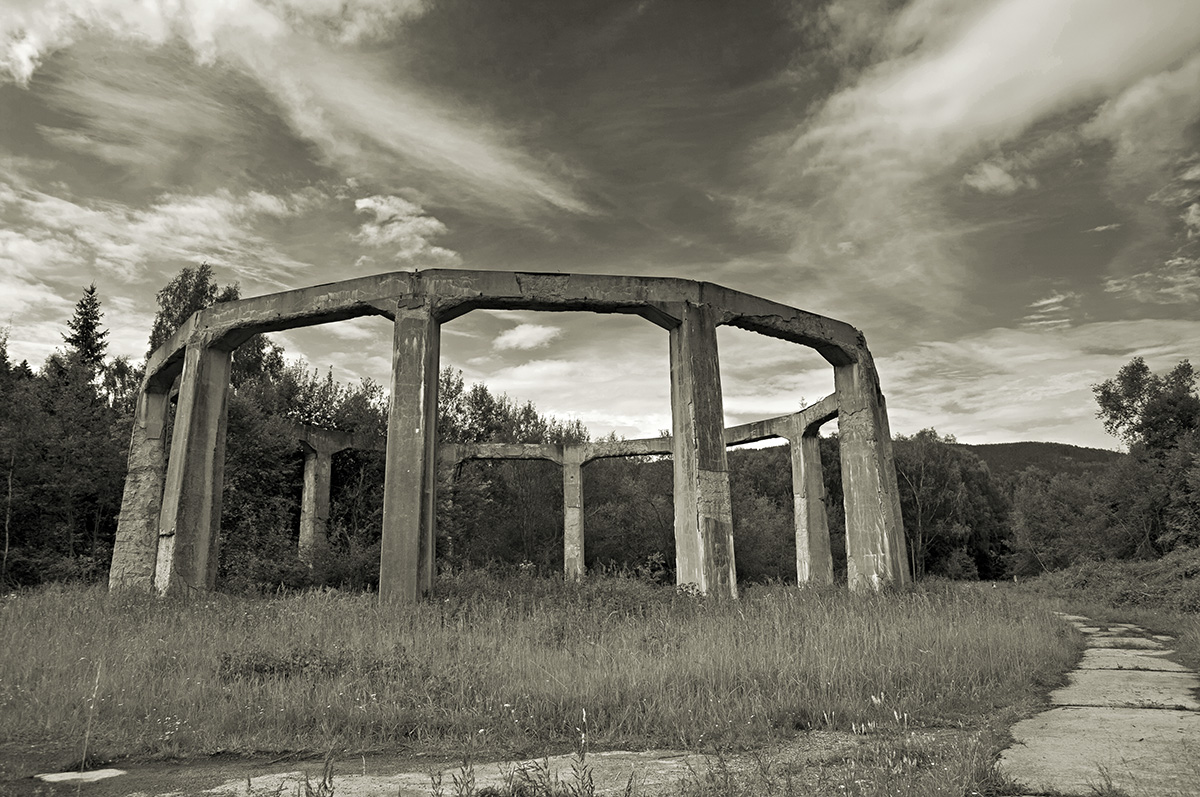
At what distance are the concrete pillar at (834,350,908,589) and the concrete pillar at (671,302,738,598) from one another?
3.69m

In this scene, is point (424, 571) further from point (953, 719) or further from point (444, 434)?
point (444, 434)

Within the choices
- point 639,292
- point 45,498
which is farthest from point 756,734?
point 45,498

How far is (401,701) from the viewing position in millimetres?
5258

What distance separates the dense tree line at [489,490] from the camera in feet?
54.0

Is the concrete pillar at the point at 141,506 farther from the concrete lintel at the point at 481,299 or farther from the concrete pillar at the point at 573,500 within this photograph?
the concrete pillar at the point at 573,500

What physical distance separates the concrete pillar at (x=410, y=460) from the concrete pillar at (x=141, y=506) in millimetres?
5202

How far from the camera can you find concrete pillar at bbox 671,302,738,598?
35.6 ft

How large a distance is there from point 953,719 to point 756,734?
1.42m

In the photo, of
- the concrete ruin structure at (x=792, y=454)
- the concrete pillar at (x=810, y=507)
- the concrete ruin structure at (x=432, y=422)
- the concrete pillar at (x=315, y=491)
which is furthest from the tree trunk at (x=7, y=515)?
the concrete pillar at (x=810, y=507)

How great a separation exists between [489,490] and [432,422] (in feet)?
63.9

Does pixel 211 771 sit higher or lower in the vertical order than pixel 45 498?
lower

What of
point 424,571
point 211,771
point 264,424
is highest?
point 264,424

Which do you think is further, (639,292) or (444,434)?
(444,434)

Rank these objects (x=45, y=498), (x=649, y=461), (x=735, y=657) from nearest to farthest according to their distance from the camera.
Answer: (x=735, y=657) → (x=45, y=498) → (x=649, y=461)
